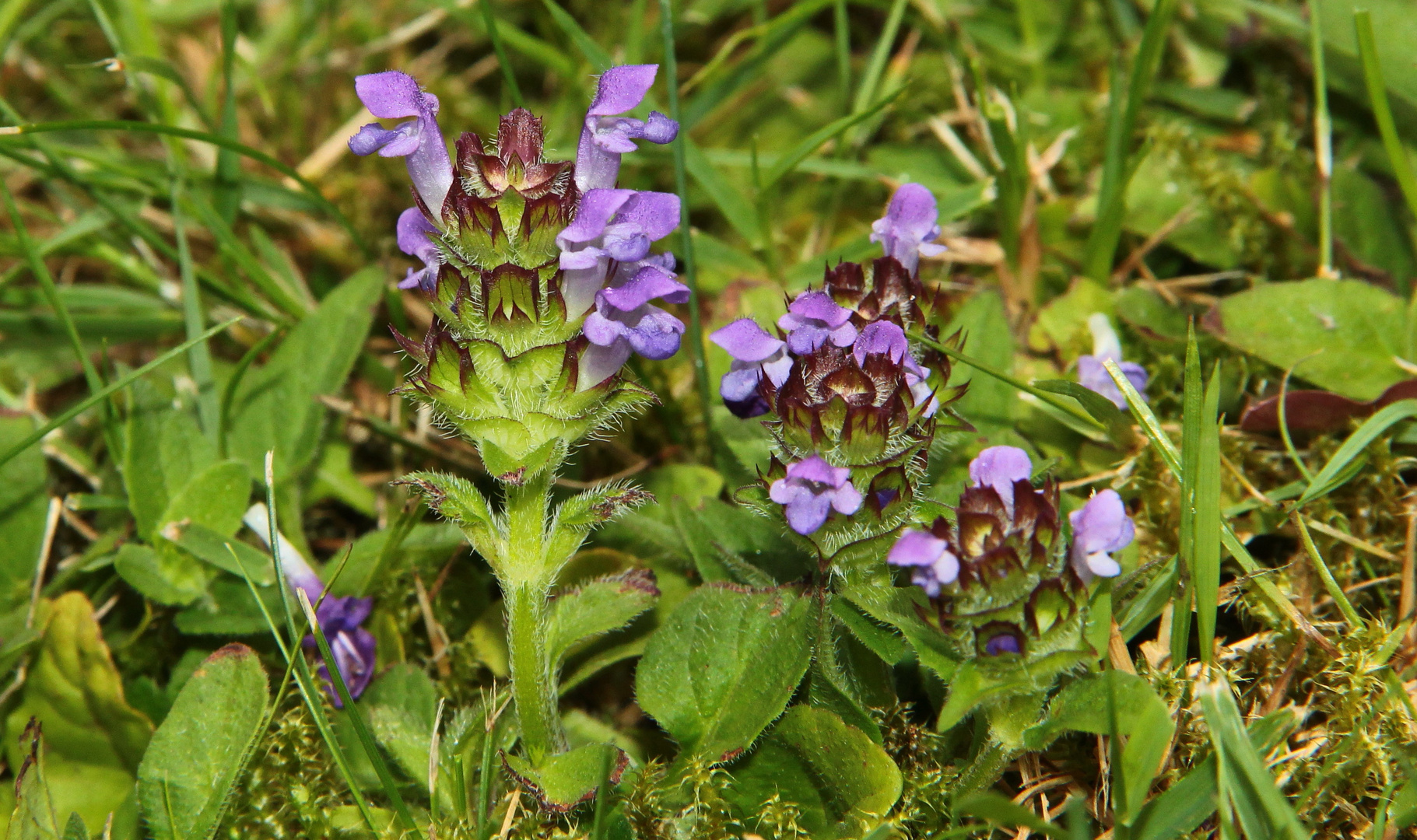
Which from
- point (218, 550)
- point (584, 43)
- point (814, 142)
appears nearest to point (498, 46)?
point (584, 43)

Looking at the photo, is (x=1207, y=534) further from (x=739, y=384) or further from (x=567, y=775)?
(x=567, y=775)

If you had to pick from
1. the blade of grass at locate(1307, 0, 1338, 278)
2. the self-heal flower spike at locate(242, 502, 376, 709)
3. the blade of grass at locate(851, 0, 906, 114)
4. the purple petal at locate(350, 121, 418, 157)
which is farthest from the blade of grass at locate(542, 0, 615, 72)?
the blade of grass at locate(1307, 0, 1338, 278)

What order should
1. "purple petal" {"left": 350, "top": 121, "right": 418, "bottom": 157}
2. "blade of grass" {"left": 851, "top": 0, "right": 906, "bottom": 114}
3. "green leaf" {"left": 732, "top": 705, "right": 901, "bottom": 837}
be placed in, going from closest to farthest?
1. "purple petal" {"left": 350, "top": 121, "right": 418, "bottom": 157}
2. "green leaf" {"left": 732, "top": 705, "right": 901, "bottom": 837}
3. "blade of grass" {"left": 851, "top": 0, "right": 906, "bottom": 114}

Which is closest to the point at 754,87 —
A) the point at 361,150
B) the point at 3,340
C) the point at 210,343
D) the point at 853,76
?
the point at 853,76

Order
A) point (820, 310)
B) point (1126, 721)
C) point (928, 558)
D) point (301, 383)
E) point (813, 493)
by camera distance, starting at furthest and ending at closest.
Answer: point (301, 383) < point (820, 310) < point (813, 493) < point (1126, 721) < point (928, 558)

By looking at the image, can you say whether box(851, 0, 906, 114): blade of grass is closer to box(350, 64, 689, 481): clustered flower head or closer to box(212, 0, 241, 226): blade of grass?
box(350, 64, 689, 481): clustered flower head

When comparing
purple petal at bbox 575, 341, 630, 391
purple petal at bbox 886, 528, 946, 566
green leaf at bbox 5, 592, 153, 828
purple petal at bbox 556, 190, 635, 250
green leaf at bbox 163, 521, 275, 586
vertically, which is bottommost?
A: green leaf at bbox 5, 592, 153, 828

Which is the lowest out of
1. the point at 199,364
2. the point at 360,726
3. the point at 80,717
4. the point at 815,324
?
the point at 80,717
